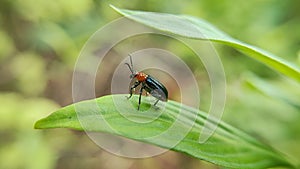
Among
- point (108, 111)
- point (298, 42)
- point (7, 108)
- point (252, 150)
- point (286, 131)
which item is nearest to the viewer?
point (108, 111)

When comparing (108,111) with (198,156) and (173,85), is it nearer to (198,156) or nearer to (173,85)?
(198,156)

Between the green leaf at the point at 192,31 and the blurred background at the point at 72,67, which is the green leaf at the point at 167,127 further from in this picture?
the blurred background at the point at 72,67

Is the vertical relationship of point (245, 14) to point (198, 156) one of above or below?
above

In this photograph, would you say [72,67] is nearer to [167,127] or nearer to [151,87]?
[151,87]

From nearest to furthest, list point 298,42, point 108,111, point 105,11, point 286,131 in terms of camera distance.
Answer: point 108,111
point 286,131
point 298,42
point 105,11

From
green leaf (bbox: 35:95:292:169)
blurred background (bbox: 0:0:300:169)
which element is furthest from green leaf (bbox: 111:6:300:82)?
blurred background (bbox: 0:0:300:169)

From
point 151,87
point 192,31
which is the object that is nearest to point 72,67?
point 151,87

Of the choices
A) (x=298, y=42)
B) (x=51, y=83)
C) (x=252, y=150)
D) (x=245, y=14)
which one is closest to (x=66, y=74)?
(x=51, y=83)

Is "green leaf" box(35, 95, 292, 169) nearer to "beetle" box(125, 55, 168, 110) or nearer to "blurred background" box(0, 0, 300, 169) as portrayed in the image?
"beetle" box(125, 55, 168, 110)
